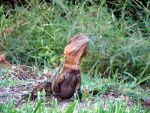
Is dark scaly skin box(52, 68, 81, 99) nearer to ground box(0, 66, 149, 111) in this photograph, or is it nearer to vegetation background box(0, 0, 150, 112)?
ground box(0, 66, 149, 111)

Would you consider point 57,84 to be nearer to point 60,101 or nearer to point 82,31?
point 60,101

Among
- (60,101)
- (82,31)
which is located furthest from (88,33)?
(60,101)

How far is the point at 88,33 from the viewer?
239 inches

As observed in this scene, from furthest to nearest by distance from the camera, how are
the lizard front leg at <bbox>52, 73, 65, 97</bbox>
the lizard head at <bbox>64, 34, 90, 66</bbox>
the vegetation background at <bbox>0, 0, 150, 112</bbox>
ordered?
1. the vegetation background at <bbox>0, 0, 150, 112</bbox>
2. the lizard front leg at <bbox>52, 73, 65, 97</bbox>
3. the lizard head at <bbox>64, 34, 90, 66</bbox>

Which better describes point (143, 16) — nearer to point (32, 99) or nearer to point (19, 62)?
point (19, 62)

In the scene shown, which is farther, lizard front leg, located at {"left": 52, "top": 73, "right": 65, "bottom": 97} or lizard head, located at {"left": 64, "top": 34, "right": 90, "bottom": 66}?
lizard front leg, located at {"left": 52, "top": 73, "right": 65, "bottom": 97}

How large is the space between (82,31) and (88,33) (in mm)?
206

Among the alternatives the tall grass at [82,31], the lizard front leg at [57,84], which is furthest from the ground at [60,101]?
the tall grass at [82,31]

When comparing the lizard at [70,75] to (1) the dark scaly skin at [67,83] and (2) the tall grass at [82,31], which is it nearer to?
(1) the dark scaly skin at [67,83]

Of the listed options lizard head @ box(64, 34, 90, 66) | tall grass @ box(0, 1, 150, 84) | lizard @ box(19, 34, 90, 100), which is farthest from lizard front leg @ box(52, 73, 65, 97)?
tall grass @ box(0, 1, 150, 84)

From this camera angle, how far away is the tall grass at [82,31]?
5.70m

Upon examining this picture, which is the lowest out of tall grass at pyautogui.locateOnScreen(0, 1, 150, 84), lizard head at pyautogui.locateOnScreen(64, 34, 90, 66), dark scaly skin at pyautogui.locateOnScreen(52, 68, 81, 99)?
tall grass at pyautogui.locateOnScreen(0, 1, 150, 84)

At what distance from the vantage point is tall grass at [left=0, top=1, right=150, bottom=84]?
570 cm

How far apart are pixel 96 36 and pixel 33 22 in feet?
4.18
